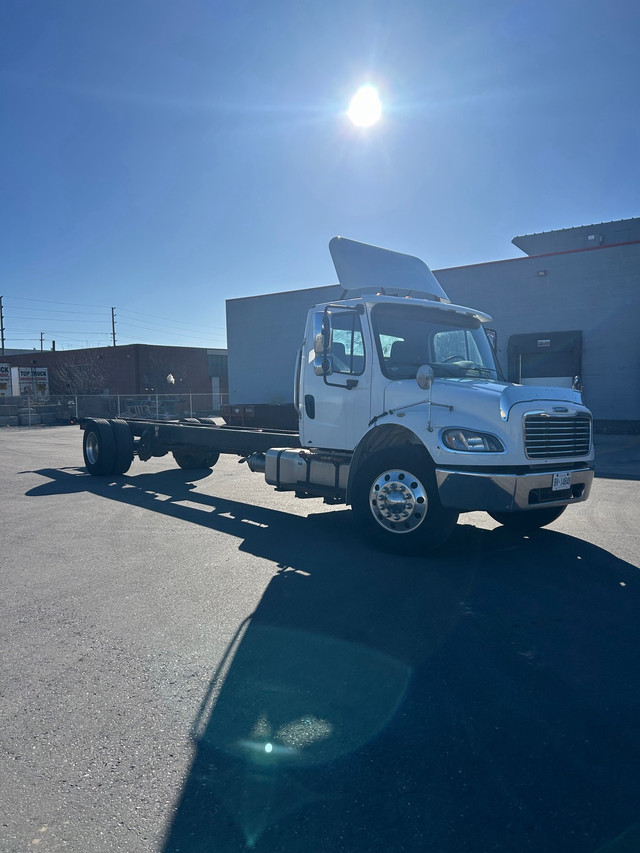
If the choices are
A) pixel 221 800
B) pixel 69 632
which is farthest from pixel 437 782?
pixel 69 632

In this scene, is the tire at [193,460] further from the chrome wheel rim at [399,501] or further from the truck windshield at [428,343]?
the chrome wheel rim at [399,501]

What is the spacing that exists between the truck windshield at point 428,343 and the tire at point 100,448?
711 cm

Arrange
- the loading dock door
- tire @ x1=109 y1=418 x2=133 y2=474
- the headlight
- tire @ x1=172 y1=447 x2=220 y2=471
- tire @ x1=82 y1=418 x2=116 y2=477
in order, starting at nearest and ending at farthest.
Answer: the headlight, tire @ x1=82 y1=418 x2=116 y2=477, tire @ x1=109 y1=418 x2=133 y2=474, tire @ x1=172 y1=447 x2=220 y2=471, the loading dock door

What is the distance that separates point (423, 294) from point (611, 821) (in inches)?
261

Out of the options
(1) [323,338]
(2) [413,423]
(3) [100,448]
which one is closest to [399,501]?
(2) [413,423]

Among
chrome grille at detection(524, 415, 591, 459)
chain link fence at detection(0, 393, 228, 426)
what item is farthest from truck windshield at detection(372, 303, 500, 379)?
chain link fence at detection(0, 393, 228, 426)

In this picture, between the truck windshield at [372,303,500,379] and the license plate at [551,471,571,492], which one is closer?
the license plate at [551,471,571,492]

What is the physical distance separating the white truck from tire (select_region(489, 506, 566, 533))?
13mm

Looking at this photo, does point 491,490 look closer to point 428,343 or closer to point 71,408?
point 428,343

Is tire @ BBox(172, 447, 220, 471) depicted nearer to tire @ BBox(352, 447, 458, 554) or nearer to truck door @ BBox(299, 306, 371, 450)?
truck door @ BBox(299, 306, 371, 450)

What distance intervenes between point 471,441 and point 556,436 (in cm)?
97

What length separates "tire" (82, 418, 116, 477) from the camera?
1228cm

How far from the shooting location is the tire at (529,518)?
738cm

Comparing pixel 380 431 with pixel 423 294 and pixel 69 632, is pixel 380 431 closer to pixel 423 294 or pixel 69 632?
pixel 423 294
